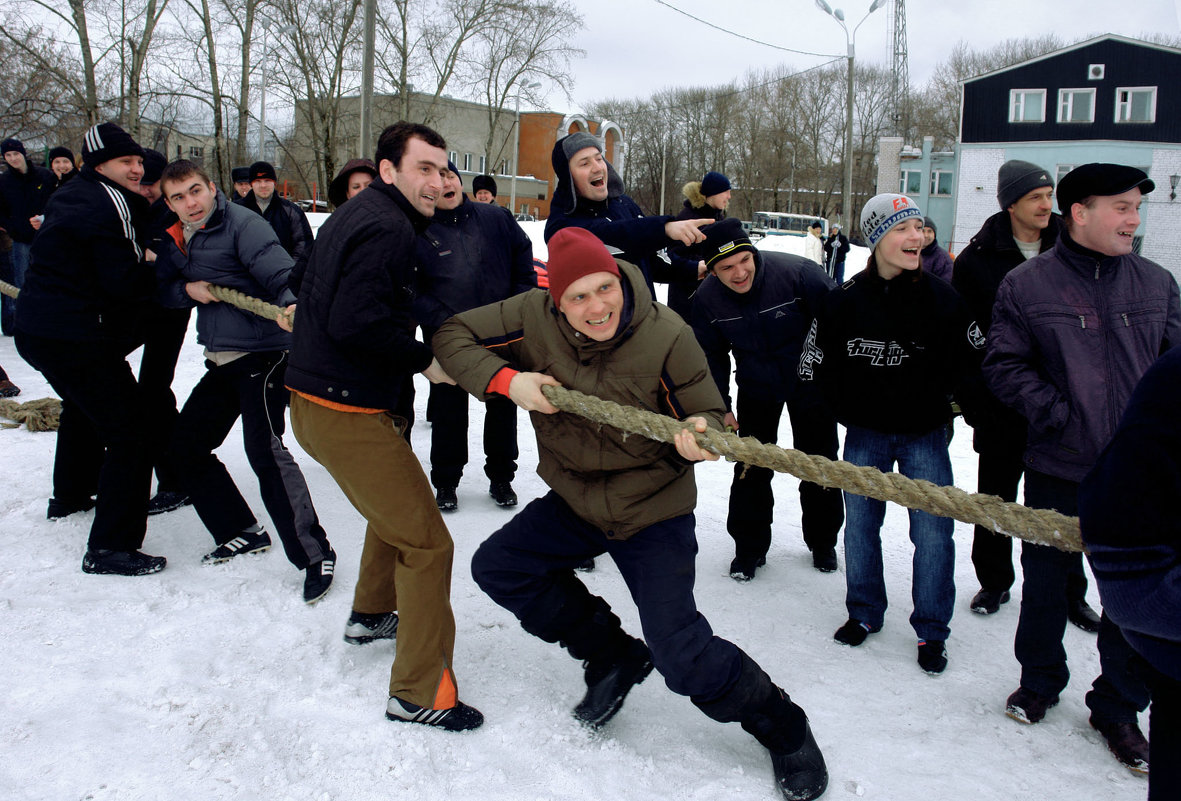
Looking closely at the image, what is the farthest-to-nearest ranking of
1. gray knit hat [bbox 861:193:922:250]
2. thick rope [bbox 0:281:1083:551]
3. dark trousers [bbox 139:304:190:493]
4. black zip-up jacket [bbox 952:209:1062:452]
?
dark trousers [bbox 139:304:190:493]
black zip-up jacket [bbox 952:209:1062:452]
gray knit hat [bbox 861:193:922:250]
thick rope [bbox 0:281:1083:551]

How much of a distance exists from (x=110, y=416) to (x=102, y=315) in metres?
0.50

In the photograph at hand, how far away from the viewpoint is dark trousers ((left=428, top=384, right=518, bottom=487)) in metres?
4.85

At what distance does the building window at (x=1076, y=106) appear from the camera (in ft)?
113

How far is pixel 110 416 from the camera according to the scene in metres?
3.91

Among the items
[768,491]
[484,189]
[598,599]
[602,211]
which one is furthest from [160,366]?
[484,189]

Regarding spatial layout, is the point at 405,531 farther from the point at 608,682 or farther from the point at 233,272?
the point at 233,272

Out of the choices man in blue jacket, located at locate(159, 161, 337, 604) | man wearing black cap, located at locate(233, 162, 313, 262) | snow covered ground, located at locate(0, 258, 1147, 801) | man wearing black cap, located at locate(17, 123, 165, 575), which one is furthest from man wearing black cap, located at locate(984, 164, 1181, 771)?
man wearing black cap, located at locate(233, 162, 313, 262)

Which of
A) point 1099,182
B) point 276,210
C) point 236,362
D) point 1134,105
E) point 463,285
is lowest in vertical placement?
point 236,362

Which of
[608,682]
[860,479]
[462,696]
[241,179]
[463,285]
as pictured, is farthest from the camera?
[241,179]

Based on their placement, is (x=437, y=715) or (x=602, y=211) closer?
(x=437, y=715)

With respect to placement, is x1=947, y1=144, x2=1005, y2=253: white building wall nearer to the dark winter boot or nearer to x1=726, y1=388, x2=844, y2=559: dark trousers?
x1=726, y1=388, x2=844, y2=559: dark trousers

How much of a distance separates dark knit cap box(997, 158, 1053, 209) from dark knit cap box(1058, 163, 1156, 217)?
0.78m

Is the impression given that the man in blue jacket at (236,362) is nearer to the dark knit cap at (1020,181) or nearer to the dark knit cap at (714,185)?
the dark knit cap at (714,185)

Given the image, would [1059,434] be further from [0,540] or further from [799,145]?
[799,145]
